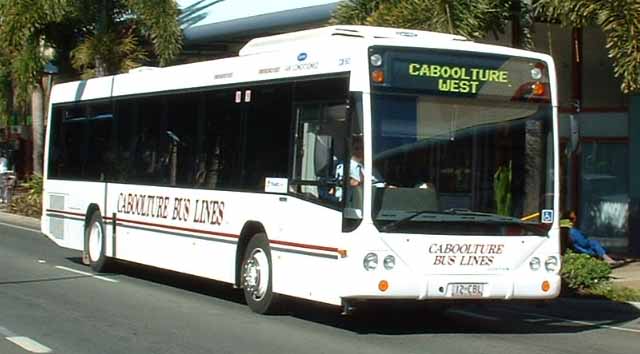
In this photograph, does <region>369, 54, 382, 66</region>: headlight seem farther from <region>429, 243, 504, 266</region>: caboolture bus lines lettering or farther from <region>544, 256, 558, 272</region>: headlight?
<region>544, 256, 558, 272</region>: headlight

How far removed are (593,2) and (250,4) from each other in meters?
13.5

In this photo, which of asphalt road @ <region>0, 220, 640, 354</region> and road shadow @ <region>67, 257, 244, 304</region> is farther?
road shadow @ <region>67, 257, 244, 304</region>

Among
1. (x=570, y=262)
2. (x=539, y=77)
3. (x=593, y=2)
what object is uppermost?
(x=593, y=2)

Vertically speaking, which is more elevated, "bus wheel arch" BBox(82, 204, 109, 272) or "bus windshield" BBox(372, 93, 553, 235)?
"bus windshield" BBox(372, 93, 553, 235)

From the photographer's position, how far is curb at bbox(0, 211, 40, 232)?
2891cm

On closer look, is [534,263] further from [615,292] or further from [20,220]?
[20,220]

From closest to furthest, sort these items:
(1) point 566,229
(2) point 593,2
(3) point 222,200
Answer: (3) point 222,200
(2) point 593,2
(1) point 566,229

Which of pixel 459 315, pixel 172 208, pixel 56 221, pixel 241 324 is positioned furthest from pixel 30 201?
pixel 241 324

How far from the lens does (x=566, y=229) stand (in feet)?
55.6

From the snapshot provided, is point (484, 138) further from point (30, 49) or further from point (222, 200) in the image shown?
point (30, 49)

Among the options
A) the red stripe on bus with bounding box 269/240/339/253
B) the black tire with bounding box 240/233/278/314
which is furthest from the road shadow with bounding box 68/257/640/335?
the red stripe on bus with bounding box 269/240/339/253

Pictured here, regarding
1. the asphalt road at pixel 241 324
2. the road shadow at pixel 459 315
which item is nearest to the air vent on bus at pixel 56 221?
the asphalt road at pixel 241 324

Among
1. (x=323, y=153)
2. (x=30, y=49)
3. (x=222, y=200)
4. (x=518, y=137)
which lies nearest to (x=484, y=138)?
(x=518, y=137)

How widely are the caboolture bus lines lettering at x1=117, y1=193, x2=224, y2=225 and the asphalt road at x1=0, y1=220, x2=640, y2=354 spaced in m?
1.06
